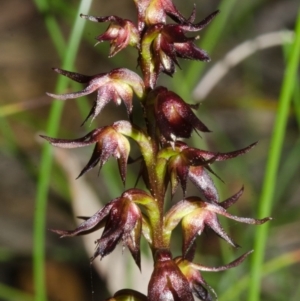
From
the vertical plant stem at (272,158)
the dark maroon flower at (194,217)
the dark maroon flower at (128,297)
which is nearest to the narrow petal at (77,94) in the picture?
the dark maroon flower at (194,217)

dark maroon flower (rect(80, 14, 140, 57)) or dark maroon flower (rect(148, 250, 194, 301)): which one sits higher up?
dark maroon flower (rect(80, 14, 140, 57))

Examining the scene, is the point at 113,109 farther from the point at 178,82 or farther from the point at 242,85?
the point at 178,82

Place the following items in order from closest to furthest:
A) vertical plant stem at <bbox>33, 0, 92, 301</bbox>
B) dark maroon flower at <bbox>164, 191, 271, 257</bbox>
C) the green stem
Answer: dark maroon flower at <bbox>164, 191, 271, 257</bbox> < vertical plant stem at <bbox>33, 0, 92, 301</bbox> < the green stem

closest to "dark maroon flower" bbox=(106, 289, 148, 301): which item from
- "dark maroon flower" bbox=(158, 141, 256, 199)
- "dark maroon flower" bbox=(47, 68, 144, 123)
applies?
"dark maroon flower" bbox=(158, 141, 256, 199)

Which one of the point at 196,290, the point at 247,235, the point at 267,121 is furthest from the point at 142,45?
the point at 267,121

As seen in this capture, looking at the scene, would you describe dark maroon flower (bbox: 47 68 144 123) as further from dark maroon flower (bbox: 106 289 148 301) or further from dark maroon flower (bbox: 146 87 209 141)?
dark maroon flower (bbox: 106 289 148 301)

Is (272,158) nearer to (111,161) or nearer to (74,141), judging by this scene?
(74,141)

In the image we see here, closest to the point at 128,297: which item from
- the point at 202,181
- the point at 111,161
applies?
the point at 202,181
